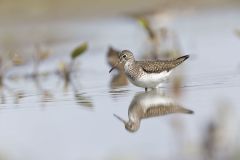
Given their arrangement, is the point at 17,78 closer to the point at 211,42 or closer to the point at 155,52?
the point at 155,52

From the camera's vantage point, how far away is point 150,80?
37.3ft

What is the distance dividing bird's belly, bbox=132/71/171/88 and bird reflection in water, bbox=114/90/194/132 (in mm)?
557

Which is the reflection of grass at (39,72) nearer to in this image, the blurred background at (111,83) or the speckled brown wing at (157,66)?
the blurred background at (111,83)

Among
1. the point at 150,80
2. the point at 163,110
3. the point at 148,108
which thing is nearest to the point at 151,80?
the point at 150,80

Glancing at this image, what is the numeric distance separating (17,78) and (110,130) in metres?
5.44

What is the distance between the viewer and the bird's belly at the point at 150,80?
11367mm

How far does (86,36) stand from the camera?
18.0 m

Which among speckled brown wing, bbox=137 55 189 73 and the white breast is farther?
speckled brown wing, bbox=137 55 189 73

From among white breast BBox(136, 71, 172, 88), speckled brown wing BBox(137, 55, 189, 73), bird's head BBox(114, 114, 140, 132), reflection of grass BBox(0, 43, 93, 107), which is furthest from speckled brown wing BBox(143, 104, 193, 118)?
reflection of grass BBox(0, 43, 93, 107)

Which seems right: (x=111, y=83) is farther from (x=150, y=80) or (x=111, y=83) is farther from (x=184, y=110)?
(x=184, y=110)

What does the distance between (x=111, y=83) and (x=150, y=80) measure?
1258 millimetres

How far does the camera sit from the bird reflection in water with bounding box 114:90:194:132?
9039mm

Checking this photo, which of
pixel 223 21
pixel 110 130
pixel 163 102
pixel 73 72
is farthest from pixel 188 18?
pixel 110 130

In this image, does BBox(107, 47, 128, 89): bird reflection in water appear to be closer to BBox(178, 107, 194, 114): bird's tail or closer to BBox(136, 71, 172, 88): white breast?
BBox(136, 71, 172, 88): white breast
